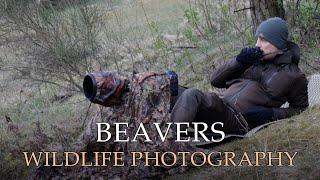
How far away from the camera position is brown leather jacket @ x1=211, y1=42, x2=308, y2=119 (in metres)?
4.64

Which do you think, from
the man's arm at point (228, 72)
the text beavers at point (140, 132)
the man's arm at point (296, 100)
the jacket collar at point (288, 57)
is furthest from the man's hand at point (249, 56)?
the text beavers at point (140, 132)

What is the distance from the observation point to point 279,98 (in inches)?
185

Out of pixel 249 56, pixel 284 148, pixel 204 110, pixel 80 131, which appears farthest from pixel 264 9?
pixel 284 148

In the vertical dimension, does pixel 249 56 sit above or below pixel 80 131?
above

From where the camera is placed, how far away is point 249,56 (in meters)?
4.62

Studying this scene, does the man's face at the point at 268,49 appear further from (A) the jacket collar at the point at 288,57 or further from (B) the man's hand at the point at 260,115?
(B) the man's hand at the point at 260,115

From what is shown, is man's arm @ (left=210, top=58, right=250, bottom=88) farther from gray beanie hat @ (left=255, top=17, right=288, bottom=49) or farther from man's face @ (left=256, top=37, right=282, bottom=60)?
gray beanie hat @ (left=255, top=17, right=288, bottom=49)

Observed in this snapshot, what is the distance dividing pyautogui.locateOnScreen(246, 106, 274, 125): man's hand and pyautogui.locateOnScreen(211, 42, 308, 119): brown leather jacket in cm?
5

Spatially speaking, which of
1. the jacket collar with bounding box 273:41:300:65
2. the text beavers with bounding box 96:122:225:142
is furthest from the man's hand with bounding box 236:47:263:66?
the text beavers with bounding box 96:122:225:142

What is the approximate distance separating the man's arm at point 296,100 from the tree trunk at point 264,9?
2.38 metres

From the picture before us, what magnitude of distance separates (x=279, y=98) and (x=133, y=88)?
1.42 metres

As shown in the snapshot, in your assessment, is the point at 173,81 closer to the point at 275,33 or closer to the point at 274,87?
the point at 274,87

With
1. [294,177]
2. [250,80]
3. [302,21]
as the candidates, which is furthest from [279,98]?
[302,21]

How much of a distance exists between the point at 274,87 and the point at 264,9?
8.07 feet
